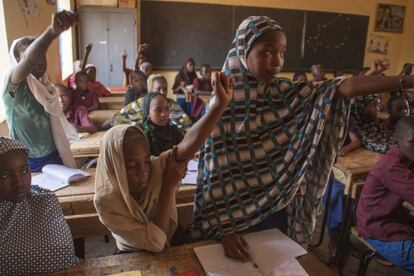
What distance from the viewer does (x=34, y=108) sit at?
1886 mm

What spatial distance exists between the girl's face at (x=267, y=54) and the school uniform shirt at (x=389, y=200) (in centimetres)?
110

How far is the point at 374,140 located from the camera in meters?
2.93

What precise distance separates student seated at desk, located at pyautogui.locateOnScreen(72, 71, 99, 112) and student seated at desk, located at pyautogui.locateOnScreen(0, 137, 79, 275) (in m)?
2.91

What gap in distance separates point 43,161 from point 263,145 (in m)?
1.44

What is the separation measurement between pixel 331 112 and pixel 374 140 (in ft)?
6.98

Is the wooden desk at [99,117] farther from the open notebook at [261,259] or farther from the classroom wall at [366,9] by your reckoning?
the classroom wall at [366,9]

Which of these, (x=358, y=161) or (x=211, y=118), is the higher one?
(x=211, y=118)

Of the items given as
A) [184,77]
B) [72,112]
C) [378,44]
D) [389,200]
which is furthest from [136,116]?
[378,44]

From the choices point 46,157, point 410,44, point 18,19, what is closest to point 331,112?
point 46,157

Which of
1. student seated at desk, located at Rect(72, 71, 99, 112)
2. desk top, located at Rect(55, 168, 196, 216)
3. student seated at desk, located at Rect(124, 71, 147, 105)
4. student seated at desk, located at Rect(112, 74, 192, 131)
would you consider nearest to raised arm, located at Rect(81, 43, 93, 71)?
student seated at desk, located at Rect(72, 71, 99, 112)

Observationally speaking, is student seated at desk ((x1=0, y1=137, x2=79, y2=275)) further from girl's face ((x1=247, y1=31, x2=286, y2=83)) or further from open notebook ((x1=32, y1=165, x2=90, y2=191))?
girl's face ((x1=247, y1=31, x2=286, y2=83))

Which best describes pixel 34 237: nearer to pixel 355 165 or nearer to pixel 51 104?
pixel 51 104

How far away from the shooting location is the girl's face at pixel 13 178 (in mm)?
1063

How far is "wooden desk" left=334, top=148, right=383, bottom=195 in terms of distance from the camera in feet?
7.72
